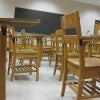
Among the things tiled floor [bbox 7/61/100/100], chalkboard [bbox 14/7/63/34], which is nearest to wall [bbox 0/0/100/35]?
chalkboard [bbox 14/7/63/34]

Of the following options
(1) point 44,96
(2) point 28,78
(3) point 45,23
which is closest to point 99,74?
(1) point 44,96

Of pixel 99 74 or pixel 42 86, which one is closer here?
pixel 99 74

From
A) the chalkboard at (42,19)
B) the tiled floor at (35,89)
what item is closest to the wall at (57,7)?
the chalkboard at (42,19)

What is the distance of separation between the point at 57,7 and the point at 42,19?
102 centimetres

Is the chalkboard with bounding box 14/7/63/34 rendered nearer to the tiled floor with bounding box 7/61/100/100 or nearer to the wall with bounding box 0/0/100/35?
the wall with bounding box 0/0/100/35

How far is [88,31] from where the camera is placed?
9.79 metres

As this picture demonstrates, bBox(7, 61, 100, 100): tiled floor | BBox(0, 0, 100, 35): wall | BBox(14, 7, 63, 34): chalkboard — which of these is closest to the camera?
BBox(7, 61, 100, 100): tiled floor

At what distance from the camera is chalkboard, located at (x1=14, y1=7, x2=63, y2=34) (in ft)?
26.7

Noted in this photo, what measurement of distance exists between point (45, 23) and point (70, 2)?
1.78m

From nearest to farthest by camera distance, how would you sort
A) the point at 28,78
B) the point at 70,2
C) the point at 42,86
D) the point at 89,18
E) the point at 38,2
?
the point at 42,86
the point at 28,78
the point at 38,2
the point at 70,2
the point at 89,18

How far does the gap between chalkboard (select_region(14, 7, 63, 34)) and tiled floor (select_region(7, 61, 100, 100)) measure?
207 inches

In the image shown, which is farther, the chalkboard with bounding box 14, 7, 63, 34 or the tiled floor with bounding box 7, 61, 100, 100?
the chalkboard with bounding box 14, 7, 63, 34

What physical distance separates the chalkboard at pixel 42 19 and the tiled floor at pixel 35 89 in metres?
5.27

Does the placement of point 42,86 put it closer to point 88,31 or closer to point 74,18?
point 74,18
